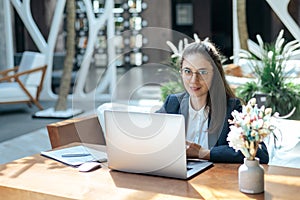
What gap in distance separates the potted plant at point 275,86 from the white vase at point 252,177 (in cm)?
314

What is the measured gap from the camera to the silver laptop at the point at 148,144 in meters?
2.04

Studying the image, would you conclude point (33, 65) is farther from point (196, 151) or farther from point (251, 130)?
point (251, 130)

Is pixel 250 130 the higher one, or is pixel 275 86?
pixel 250 130

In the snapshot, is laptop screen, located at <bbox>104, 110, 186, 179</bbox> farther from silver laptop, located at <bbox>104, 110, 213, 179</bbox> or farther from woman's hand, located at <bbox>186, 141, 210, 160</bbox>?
woman's hand, located at <bbox>186, 141, 210, 160</bbox>

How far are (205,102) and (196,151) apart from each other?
0.29 m

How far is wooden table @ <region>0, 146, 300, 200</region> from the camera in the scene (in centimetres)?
196

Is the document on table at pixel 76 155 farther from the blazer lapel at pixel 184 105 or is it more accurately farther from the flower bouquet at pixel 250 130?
the flower bouquet at pixel 250 130

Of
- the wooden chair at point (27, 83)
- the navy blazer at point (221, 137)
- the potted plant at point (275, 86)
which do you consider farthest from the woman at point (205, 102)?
the wooden chair at point (27, 83)

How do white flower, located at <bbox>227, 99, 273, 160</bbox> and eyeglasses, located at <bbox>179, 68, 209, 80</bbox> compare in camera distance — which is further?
eyeglasses, located at <bbox>179, 68, 209, 80</bbox>

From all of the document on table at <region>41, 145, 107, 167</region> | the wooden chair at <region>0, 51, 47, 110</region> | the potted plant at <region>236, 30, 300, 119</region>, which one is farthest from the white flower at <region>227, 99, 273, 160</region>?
the wooden chair at <region>0, 51, 47, 110</region>

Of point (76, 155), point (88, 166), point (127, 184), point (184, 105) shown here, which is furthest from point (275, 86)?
point (127, 184)

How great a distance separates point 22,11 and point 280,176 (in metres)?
Result: 8.06

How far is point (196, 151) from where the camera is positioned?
2.39 m

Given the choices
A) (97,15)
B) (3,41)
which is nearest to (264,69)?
(97,15)
